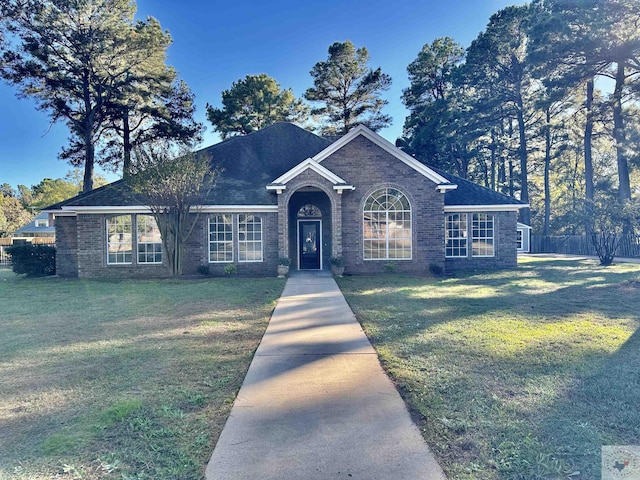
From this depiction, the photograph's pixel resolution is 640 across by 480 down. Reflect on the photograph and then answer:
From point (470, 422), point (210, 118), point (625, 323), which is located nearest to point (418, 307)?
point (625, 323)

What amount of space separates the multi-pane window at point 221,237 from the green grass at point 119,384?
6359 millimetres

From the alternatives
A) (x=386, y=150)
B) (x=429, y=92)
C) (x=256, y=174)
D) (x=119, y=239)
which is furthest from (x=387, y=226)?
(x=429, y=92)

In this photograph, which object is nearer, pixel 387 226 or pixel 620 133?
pixel 387 226

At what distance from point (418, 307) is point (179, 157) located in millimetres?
10850

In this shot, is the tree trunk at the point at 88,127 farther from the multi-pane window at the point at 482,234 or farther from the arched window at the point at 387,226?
the multi-pane window at the point at 482,234

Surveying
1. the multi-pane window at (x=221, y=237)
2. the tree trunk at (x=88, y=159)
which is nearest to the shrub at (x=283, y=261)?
the multi-pane window at (x=221, y=237)

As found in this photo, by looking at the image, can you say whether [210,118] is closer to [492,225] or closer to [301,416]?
[492,225]

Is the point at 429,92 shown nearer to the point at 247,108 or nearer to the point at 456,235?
the point at 247,108

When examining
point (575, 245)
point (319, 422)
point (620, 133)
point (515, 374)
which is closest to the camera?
point (319, 422)

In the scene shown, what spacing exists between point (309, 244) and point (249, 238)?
3.34m

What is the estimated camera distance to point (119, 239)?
629 inches

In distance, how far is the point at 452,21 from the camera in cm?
1645

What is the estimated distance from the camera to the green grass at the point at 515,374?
309cm

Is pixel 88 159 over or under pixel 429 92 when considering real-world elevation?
under
